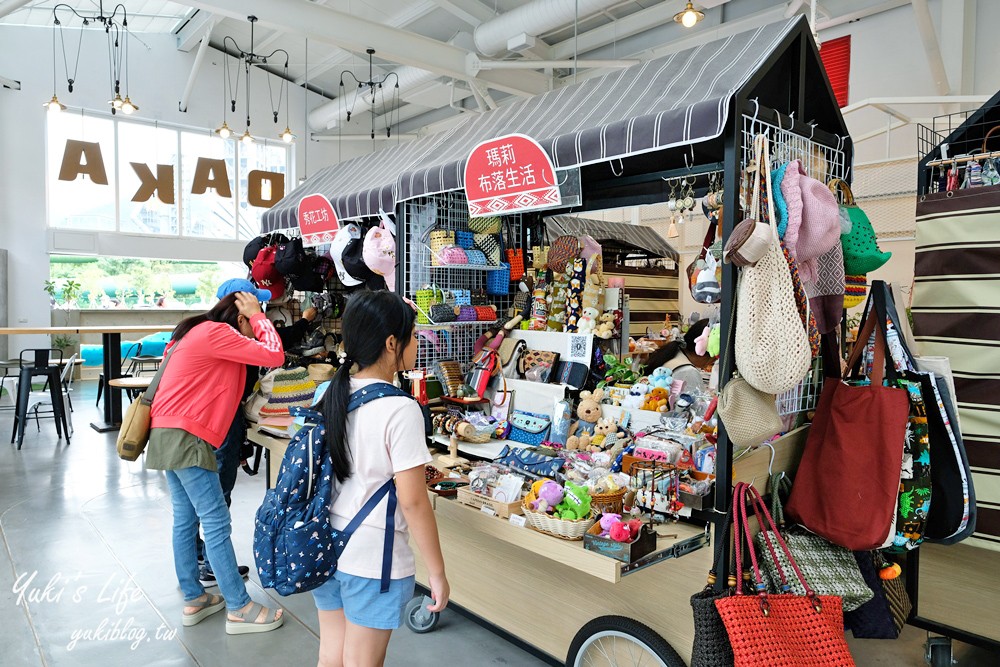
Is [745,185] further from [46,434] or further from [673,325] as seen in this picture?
[46,434]

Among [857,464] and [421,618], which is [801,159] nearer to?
[857,464]

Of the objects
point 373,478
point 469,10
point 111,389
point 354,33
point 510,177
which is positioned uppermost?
point 469,10

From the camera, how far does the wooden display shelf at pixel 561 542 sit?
2074 mm

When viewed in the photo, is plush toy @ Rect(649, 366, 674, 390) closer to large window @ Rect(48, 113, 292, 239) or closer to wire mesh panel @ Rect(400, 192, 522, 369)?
wire mesh panel @ Rect(400, 192, 522, 369)

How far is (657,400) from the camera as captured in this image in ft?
10.5

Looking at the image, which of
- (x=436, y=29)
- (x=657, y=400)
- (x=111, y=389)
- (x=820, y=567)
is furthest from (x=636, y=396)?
(x=436, y=29)

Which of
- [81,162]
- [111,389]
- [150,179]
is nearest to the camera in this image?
[111,389]

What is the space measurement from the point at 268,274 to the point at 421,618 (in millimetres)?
3046

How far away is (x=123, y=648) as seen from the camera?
3.08 meters

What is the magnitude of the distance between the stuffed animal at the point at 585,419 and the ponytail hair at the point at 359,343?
1.50 metres

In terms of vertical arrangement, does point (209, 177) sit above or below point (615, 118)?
above

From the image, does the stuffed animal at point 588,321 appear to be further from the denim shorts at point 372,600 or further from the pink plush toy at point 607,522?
the denim shorts at point 372,600

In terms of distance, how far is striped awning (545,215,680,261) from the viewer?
568 centimetres

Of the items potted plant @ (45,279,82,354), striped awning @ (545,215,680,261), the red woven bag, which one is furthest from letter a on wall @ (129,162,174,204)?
the red woven bag
